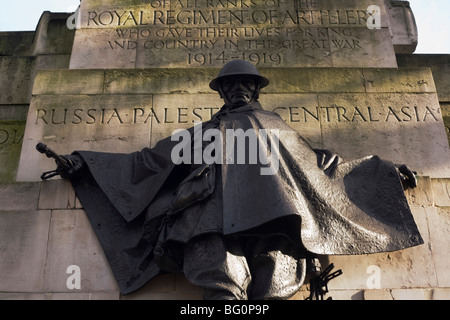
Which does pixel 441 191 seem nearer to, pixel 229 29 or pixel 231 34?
pixel 231 34

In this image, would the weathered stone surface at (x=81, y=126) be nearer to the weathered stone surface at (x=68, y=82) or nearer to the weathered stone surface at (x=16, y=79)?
the weathered stone surface at (x=68, y=82)

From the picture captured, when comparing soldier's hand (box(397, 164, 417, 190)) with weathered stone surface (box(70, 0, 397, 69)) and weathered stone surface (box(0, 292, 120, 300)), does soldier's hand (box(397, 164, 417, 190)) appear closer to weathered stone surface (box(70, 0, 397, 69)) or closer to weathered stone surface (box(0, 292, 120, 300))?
weathered stone surface (box(70, 0, 397, 69))

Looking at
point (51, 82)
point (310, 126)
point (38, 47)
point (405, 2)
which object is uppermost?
point (405, 2)

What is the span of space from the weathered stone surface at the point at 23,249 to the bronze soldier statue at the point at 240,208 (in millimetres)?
670

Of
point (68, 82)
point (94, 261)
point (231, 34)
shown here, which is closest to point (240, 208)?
point (94, 261)

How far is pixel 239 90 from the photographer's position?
30.5 feet

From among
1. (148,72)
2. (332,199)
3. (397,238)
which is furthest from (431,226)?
(148,72)

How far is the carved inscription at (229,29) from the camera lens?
39.4ft

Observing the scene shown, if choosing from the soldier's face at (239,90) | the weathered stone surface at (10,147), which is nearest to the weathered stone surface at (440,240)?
the soldier's face at (239,90)

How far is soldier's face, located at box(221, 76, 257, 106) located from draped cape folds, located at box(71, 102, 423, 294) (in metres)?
0.18

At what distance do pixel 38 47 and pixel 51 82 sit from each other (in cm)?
307
